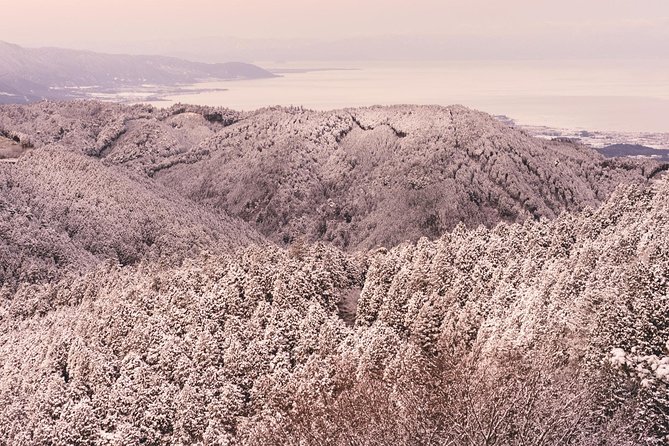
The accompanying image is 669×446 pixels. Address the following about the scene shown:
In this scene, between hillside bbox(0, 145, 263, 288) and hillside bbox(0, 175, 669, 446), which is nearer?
hillside bbox(0, 175, 669, 446)

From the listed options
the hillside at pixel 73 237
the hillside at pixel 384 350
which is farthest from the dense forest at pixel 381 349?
the hillside at pixel 73 237

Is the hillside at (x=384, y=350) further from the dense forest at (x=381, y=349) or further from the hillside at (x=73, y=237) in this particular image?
the hillside at (x=73, y=237)

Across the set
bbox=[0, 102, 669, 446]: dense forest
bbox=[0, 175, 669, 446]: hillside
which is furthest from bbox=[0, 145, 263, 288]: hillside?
bbox=[0, 175, 669, 446]: hillside

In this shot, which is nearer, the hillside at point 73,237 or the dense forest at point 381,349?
the dense forest at point 381,349

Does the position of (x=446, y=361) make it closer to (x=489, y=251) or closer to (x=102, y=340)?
(x=489, y=251)

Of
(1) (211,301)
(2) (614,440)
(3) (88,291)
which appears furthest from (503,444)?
(3) (88,291)

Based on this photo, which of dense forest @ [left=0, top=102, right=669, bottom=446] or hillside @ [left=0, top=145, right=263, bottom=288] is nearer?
dense forest @ [left=0, top=102, right=669, bottom=446]

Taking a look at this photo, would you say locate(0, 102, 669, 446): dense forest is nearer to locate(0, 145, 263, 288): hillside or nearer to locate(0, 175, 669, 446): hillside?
locate(0, 175, 669, 446): hillside

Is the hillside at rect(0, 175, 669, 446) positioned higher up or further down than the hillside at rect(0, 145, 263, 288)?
higher up

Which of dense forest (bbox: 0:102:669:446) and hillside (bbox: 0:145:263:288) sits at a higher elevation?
dense forest (bbox: 0:102:669:446)

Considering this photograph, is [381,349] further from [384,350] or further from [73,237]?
[73,237]

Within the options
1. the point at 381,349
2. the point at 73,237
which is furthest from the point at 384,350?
the point at 73,237
